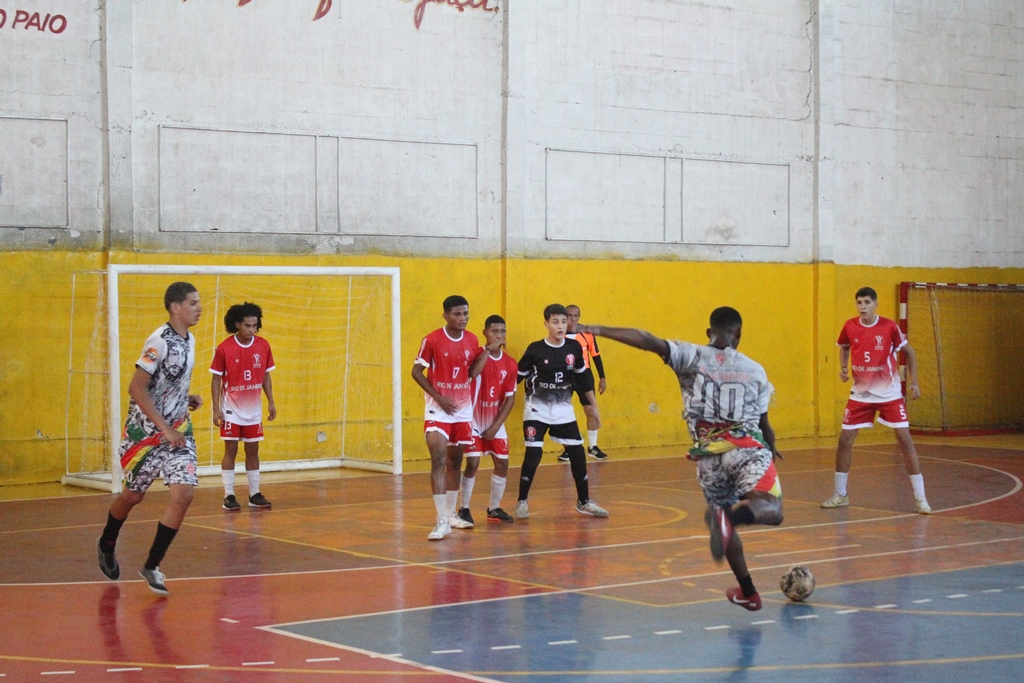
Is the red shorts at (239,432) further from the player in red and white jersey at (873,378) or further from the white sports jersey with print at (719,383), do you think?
the white sports jersey with print at (719,383)

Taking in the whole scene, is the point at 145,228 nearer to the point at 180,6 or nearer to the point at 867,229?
the point at 180,6

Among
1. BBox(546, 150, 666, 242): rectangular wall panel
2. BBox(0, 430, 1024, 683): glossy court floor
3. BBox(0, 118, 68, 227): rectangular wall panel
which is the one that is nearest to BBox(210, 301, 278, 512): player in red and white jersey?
BBox(0, 430, 1024, 683): glossy court floor

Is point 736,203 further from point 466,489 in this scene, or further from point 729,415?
point 729,415

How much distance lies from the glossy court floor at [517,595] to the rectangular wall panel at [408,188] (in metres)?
5.15

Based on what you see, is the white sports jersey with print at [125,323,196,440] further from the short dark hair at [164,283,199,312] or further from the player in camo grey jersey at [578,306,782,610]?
the player in camo grey jersey at [578,306,782,610]

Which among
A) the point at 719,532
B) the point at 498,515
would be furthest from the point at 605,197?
the point at 719,532

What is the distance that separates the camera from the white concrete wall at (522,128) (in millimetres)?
17234

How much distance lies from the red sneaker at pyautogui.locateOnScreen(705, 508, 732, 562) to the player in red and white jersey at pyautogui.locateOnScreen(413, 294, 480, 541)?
3.93 m

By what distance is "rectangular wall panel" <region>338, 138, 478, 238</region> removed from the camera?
19141 mm

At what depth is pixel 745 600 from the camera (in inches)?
340

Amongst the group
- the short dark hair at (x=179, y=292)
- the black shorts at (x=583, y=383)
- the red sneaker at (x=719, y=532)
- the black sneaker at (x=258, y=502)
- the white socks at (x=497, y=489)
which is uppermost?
the short dark hair at (x=179, y=292)

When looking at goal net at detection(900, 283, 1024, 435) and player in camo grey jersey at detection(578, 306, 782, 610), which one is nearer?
player in camo grey jersey at detection(578, 306, 782, 610)

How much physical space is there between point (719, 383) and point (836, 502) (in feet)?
19.8

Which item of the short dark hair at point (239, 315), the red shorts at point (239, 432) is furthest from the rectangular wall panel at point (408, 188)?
the red shorts at point (239, 432)
